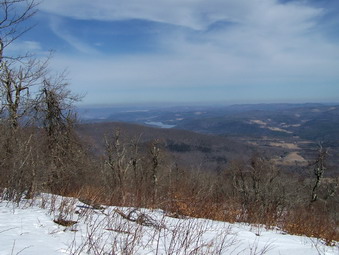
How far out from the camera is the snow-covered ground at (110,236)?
3457 millimetres

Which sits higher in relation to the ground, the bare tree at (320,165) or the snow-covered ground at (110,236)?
the snow-covered ground at (110,236)

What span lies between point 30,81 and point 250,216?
13825 millimetres

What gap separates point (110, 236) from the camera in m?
4.14

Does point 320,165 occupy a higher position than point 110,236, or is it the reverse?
point 110,236

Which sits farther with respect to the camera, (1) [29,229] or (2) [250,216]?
(2) [250,216]

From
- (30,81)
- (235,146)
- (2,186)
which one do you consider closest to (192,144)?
(235,146)

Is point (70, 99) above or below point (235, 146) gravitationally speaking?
above

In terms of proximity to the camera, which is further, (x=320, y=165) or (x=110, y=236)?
(x=320, y=165)

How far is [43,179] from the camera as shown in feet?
21.8

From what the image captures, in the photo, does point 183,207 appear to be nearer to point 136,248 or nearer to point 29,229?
point 136,248

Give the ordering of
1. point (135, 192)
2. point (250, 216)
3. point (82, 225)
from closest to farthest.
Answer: point (82, 225)
point (135, 192)
point (250, 216)

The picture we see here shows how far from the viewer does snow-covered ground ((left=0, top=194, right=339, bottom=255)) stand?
11.3 ft

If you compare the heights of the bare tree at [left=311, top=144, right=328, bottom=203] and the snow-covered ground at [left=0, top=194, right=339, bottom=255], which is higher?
the snow-covered ground at [left=0, top=194, right=339, bottom=255]

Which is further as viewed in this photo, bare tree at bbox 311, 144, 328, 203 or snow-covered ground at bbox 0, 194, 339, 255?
bare tree at bbox 311, 144, 328, 203
